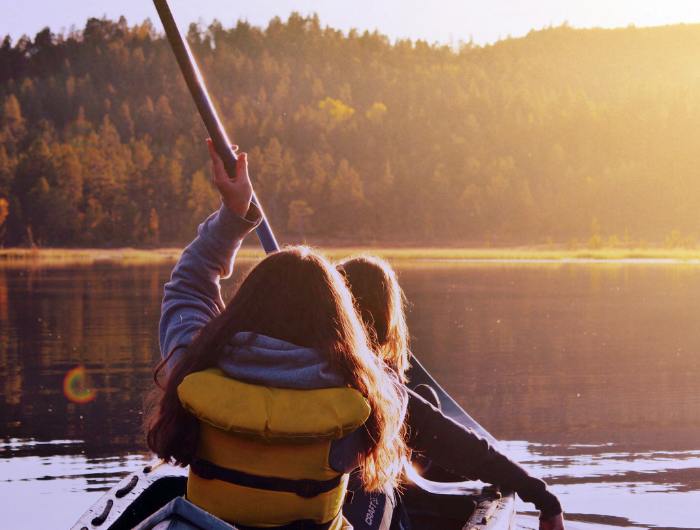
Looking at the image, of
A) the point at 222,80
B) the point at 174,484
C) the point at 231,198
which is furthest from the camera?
the point at 222,80

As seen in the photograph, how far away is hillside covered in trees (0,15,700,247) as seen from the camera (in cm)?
9938

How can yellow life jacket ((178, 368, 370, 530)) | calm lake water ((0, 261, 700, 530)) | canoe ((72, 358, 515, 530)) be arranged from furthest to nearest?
calm lake water ((0, 261, 700, 530)), canoe ((72, 358, 515, 530)), yellow life jacket ((178, 368, 370, 530))

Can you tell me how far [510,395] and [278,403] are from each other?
8021 millimetres

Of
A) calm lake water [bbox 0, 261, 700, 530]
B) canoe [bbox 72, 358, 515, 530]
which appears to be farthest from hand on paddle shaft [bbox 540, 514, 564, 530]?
calm lake water [bbox 0, 261, 700, 530]

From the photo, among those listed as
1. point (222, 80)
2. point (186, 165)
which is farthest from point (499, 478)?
point (222, 80)

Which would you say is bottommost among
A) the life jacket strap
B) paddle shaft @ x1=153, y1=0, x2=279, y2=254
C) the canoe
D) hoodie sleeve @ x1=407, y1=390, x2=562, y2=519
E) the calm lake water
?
the calm lake water

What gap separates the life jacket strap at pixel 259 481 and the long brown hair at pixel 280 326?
0.16 feet

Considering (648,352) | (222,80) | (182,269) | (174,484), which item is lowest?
(648,352)

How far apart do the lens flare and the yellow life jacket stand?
25.1 feet

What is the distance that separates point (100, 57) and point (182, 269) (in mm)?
180807

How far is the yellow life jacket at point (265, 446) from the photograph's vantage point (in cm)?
207

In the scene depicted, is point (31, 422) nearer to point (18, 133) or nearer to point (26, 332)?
point (26, 332)

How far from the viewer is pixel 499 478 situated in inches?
114

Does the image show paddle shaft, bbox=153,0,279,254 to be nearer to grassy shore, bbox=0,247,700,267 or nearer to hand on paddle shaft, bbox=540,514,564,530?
hand on paddle shaft, bbox=540,514,564,530
